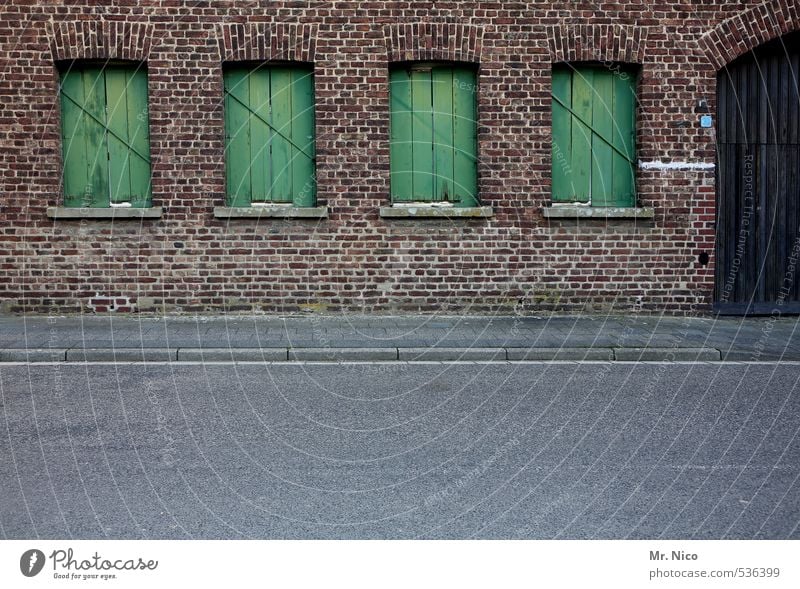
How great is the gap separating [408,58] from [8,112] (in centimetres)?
571

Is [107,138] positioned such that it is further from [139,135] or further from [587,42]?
[587,42]

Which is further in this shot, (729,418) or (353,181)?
(353,181)

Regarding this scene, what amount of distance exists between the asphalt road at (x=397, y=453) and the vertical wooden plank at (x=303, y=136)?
182 inches

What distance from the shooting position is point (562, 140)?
1388cm

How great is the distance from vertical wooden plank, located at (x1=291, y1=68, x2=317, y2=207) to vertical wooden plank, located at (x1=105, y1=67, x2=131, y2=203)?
242 centimetres

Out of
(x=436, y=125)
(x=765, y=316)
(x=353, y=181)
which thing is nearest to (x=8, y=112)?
(x=353, y=181)

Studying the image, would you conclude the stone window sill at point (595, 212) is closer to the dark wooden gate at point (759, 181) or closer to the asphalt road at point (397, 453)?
the dark wooden gate at point (759, 181)

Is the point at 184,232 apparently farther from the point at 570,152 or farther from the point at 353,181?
the point at 570,152

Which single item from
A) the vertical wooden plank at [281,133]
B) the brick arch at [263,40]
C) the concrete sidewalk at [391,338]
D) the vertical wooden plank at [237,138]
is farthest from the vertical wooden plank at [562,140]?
the vertical wooden plank at [237,138]

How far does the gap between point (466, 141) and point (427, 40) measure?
157 centimetres

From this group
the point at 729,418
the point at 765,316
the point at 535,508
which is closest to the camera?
the point at 535,508

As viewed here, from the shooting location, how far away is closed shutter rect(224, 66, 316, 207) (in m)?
13.6

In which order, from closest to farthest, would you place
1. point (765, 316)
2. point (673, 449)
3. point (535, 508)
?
point (535, 508), point (673, 449), point (765, 316)

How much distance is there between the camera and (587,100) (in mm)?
13852
